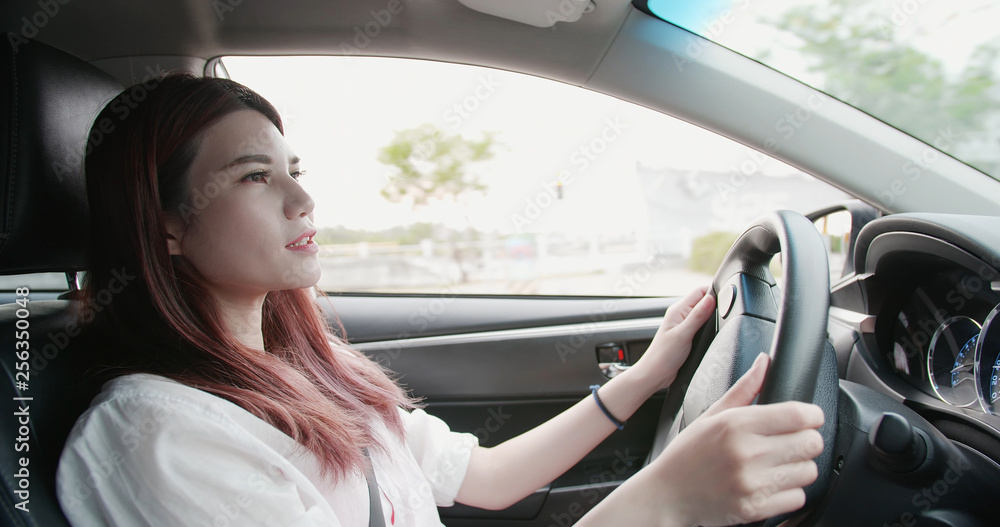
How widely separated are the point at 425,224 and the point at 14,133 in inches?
65.6

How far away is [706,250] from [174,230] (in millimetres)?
1569

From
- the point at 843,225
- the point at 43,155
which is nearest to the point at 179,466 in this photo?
the point at 43,155

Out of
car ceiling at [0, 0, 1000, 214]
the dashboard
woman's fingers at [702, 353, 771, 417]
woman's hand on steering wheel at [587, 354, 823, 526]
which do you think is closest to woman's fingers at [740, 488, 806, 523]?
woman's hand on steering wheel at [587, 354, 823, 526]

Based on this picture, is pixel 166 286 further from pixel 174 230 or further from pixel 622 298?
A: pixel 622 298

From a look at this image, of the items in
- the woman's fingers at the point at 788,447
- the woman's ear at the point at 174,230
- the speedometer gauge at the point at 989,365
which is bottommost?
the woman's fingers at the point at 788,447

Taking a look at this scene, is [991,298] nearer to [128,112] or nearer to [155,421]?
[155,421]

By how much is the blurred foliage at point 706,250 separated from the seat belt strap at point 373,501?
1.17 meters

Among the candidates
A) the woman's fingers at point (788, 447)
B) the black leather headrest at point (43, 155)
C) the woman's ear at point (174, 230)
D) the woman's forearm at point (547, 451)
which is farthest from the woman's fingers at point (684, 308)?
the black leather headrest at point (43, 155)

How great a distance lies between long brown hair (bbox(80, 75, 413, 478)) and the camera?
3.17 ft

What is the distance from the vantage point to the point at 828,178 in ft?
4.57

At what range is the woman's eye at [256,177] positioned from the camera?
1.07 m

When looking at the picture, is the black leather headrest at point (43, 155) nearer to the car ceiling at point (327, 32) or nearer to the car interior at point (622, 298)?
the car interior at point (622, 298)

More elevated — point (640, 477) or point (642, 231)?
point (642, 231)

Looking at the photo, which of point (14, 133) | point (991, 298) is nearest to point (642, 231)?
point (991, 298)
